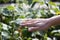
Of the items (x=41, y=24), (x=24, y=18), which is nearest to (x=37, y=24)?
(x=41, y=24)

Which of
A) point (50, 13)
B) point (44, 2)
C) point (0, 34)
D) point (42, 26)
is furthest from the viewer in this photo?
point (50, 13)

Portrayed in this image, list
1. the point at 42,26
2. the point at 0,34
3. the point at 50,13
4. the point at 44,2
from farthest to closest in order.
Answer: the point at 50,13, the point at 44,2, the point at 0,34, the point at 42,26

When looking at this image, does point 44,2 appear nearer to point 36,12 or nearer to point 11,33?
point 36,12

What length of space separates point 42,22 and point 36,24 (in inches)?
1.6

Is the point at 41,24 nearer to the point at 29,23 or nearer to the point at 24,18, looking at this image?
the point at 29,23

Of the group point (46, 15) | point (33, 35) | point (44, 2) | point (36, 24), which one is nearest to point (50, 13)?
point (46, 15)

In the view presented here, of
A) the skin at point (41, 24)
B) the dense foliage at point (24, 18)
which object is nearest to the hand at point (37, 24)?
the skin at point (41, 24)

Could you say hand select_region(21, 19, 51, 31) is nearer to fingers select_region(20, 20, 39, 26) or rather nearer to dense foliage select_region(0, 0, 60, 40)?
fingers select_region(20, 20, 39, 26)

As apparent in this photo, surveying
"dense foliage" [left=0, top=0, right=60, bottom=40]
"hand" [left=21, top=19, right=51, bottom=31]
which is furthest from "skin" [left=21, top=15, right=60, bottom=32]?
"dense foliage" [left=0, top=0, right=60, bottom=40]

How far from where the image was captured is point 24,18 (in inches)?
60.6

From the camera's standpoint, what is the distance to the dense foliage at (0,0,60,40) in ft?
4.69

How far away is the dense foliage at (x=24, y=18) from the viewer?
143cm

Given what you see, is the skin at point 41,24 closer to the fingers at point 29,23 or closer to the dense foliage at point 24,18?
the fingers at point 29,23

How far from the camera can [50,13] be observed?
1.70 metres
